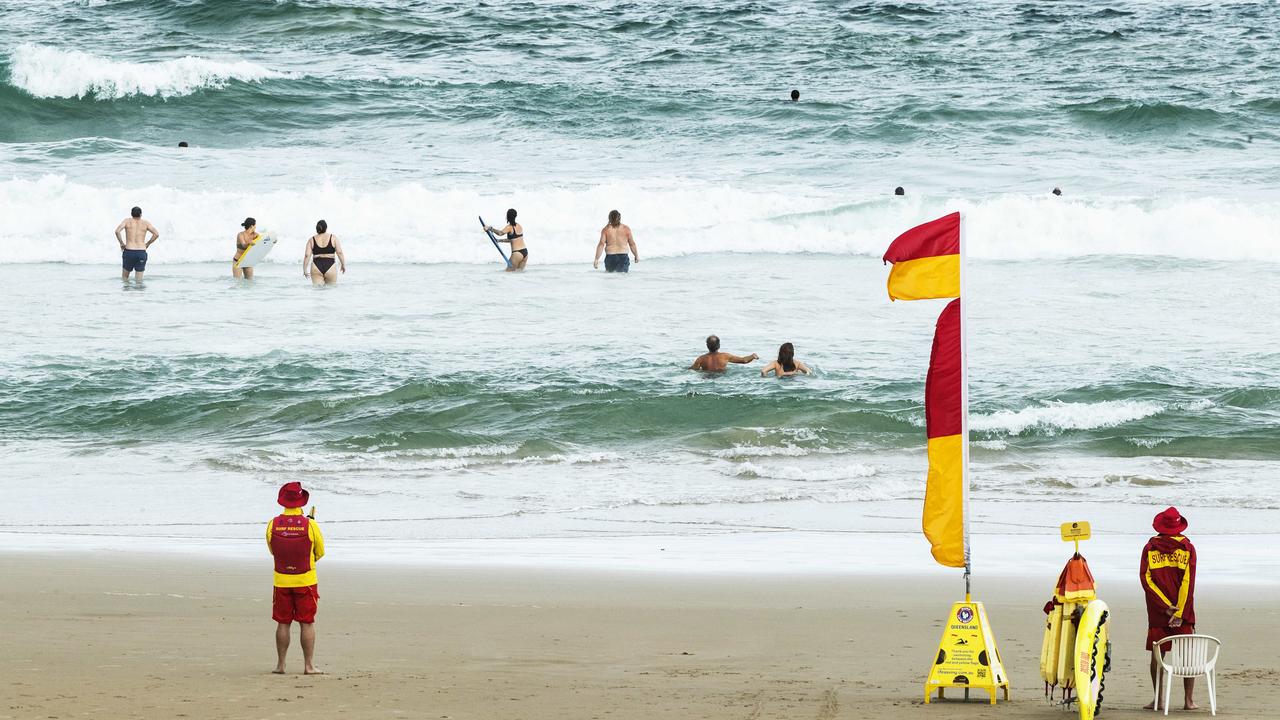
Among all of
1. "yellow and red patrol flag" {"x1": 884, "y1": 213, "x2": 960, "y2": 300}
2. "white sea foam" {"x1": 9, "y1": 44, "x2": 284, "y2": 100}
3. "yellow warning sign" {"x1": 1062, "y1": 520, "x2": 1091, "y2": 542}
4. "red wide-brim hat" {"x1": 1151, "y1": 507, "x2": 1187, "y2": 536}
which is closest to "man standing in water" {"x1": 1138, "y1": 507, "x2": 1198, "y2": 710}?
"red wide-brim hat" {"x1": 1151, "y1": 507, "x2": 1187, "y2": 536}

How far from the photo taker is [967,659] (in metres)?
5.94

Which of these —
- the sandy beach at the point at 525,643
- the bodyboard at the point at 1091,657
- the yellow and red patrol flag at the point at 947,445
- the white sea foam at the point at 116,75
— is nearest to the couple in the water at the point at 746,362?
the sandy beach at the point at 525,643

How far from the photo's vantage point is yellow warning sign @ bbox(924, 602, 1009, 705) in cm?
590

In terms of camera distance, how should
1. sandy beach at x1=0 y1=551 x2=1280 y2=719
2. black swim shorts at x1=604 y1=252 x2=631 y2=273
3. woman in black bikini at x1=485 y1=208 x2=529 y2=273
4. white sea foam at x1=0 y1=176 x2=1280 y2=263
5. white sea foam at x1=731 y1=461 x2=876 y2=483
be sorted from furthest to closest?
white sea foam at x1=0 y1=176 x2=1280 y2=263 → woman in black bikini at x1=485 y1=208 x2=529 y2=273 → black swim shorts at x1=604 y1=252 x2=631 y2=273 → white sea foam at x1=731 y1=461 x2=876 y2=483 → sandy beach at x1=0 y1=551 x2=1280 y2=719

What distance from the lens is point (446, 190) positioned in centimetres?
2653

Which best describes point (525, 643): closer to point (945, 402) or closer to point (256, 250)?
point (945, 402)

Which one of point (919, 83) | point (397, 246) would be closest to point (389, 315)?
point (397, 246)

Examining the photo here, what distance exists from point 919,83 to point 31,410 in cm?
2278

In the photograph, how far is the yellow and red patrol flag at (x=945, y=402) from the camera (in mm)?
6336

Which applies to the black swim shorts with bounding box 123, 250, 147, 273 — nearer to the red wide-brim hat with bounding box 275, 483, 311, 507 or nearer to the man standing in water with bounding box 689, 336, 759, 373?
the man standing in water with bounding box 689, 336, 759, 373

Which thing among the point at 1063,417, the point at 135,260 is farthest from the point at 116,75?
the point at 1063,417

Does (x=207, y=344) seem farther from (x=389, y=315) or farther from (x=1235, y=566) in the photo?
(x=1235, y=566)

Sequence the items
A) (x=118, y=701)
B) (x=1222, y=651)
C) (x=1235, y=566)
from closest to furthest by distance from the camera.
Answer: (x=118, y=701), (x=1222, y=651), (x=1235, y=566)

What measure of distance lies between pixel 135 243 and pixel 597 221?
800 centimetres
